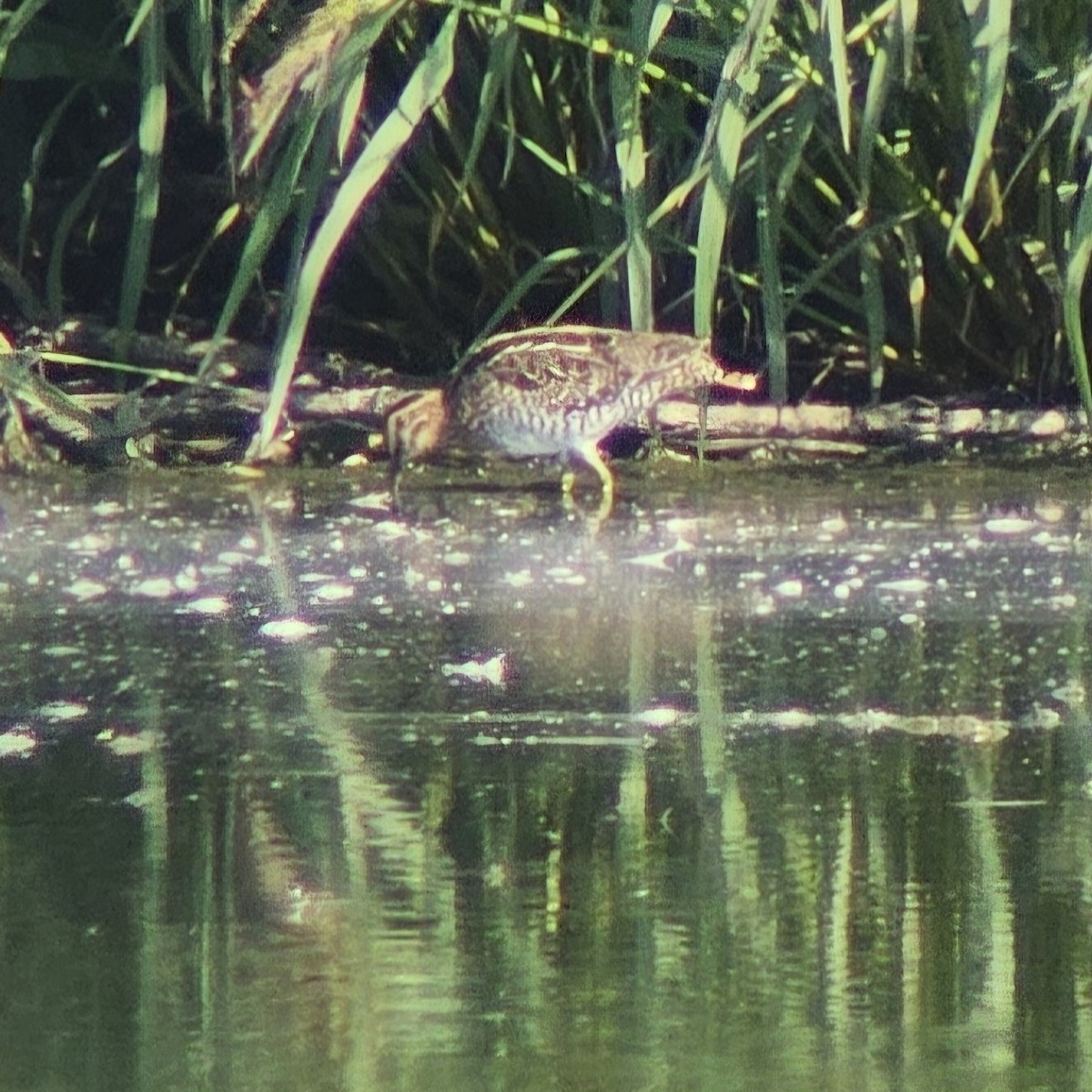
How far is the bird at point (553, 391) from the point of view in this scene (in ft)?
16.1

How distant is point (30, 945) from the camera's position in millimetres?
2420

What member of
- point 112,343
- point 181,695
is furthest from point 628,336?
point 181,695

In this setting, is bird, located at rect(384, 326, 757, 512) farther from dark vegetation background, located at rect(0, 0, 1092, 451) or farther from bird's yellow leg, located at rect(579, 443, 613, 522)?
dark vegetation background, located at rect(0, 0, 1092, 451)

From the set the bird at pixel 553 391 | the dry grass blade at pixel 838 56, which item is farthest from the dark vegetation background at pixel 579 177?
the bird at pixel 553 391

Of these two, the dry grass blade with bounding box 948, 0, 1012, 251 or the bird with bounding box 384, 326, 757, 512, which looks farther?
the bird with bounding box 384, 326, 757, 512

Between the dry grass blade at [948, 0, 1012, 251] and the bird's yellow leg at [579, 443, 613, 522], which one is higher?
the dry grass blade at [948, 0, 1012, 251]

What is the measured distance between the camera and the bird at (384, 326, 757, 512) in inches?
193

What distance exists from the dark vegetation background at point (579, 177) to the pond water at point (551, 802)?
575 millimetres

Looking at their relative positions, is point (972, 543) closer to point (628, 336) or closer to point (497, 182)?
point (628, 336)

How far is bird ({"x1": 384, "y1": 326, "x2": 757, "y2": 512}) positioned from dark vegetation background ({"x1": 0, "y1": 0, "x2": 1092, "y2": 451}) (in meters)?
0.13

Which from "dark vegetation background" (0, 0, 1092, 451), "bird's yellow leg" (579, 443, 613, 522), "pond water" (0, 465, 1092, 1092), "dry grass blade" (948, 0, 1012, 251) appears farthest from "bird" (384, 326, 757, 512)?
"dry grass blade" (948, 0, 1012, 251)

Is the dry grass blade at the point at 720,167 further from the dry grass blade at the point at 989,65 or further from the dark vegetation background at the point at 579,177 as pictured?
the dry grass blade at the point at 989,65

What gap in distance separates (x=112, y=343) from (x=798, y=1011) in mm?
3691

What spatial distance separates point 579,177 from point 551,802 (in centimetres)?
255
